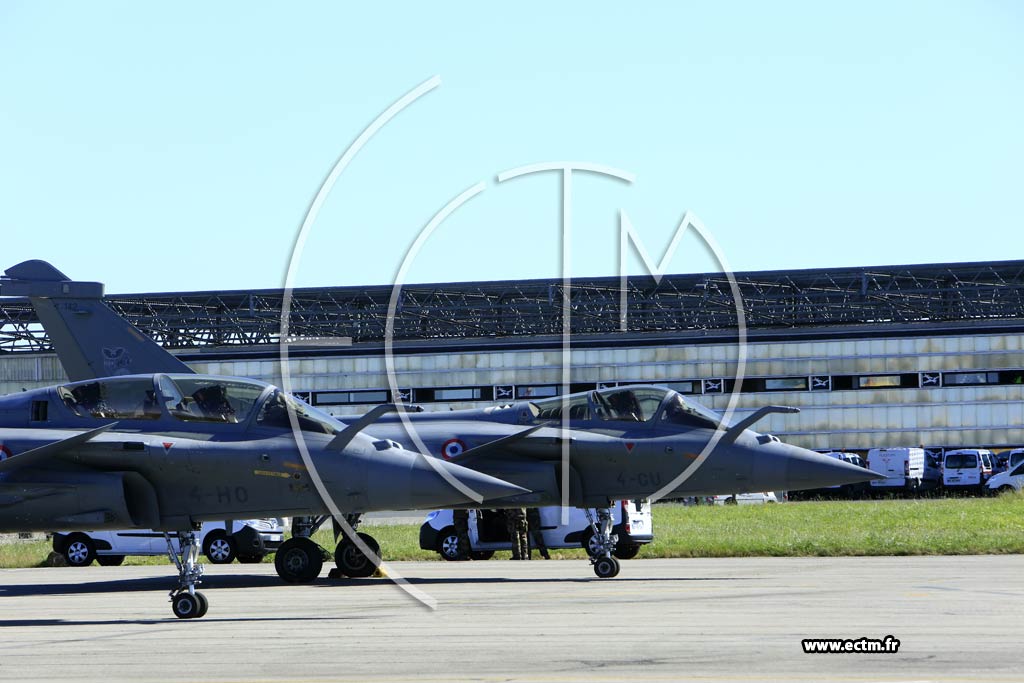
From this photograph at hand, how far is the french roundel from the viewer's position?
Result: 24.4 metres

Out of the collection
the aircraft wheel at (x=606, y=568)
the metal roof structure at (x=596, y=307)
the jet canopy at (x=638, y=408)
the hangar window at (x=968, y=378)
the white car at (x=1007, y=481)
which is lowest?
the aircraft wheel at (x=606, y=568)

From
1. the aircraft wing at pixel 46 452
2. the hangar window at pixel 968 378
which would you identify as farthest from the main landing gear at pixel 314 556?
the hangar window at pixel 968 378

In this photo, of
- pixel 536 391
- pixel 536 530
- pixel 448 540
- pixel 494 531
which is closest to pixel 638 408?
pixel 536 530

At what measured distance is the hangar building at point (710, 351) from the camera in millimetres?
69062

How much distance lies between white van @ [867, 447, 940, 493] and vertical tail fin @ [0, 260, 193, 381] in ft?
150

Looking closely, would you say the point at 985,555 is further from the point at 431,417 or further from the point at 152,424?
the point at 152,424

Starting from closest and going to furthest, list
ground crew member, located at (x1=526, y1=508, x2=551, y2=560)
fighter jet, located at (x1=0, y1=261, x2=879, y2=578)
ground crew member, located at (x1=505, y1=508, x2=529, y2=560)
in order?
fighter jet, located at (x1=0, y1=261, x2=879, y2=578), ground crew member, located at (x1=505, y1=508, x2=529, y2=560), ground crew member, located at (x1=526, y1=508, x2=551, y2=560)

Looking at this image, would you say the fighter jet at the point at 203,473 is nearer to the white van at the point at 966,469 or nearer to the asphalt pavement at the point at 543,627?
the asphalt pavement at the point at 543,627

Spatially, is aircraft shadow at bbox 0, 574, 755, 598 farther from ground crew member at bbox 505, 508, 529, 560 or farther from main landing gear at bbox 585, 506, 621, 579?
ground crew member at bbox 505, 508, 529, 560

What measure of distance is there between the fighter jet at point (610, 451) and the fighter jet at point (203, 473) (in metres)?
4.90

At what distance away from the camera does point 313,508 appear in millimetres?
18078

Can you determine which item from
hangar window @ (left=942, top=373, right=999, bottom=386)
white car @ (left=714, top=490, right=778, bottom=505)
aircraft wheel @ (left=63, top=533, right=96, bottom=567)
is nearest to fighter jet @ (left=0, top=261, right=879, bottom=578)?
aircraft wheel @ (left=63, top=533, right=96, bottom=567)

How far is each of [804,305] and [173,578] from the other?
49642mm

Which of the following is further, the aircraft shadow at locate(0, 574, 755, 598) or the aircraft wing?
the aircraft shadow at locate(0, 574, 755, 598)
